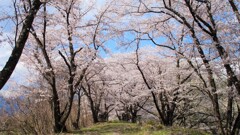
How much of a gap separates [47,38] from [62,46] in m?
0.92

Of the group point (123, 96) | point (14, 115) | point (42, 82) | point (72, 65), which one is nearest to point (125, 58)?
point (123, 96)

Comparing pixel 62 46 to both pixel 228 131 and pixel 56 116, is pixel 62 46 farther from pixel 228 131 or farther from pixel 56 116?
pixel 228 131

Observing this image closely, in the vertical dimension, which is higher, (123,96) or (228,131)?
(123,96)

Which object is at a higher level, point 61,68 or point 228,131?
point 61,68

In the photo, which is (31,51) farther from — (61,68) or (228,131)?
(228,131)

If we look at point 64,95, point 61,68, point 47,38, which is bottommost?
point 64,95

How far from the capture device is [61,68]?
59.4ft

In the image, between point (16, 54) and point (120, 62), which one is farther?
point (120, 62)

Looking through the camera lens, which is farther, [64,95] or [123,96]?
[123,96]

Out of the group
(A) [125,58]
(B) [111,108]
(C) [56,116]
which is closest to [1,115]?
(C) [56,116]

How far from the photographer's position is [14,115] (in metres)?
12.7

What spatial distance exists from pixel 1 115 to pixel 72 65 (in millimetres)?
3735

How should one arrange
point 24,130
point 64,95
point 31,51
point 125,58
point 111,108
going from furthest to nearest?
point 111,108
point 125,58
point 64,95
point 31,51
point 24,130

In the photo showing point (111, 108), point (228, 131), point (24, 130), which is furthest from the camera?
point (111, 108)
